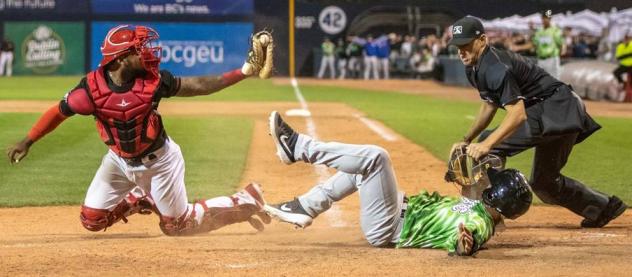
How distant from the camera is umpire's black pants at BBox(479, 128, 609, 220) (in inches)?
286

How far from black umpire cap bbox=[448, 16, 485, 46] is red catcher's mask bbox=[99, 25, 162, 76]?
1.99 meters

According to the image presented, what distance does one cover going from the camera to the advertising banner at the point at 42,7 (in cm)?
3888

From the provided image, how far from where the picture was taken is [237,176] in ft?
36.9

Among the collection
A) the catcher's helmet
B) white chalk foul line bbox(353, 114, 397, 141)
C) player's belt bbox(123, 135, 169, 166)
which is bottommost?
white chalk foul line bbox(353, 114, 397, 141)

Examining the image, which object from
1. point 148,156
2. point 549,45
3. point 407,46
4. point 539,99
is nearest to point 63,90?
point 549,45

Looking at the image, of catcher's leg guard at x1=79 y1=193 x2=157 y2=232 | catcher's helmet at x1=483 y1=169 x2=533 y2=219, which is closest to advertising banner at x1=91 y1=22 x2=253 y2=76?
catcher's leg guard at x1=79 y1=193 x2=157 y2=232

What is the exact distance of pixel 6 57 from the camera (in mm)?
38469

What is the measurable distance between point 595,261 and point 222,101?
62.9 feet

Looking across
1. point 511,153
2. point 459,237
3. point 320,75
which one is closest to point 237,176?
point 511,153

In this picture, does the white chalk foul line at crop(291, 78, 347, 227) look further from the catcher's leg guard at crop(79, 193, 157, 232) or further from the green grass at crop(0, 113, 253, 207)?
the catcher's leg guard at crop(79, 193, 157, 232)

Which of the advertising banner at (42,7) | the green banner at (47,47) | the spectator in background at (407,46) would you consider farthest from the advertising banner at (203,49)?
the spectator in background at (407,46)

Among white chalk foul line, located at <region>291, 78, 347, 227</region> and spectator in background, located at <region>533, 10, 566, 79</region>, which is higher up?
spectator in background, located at <region>533, 10, 566, 79</region>

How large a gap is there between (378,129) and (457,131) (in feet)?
4.34

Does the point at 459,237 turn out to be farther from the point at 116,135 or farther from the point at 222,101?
the point at 222,101
